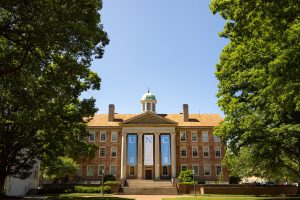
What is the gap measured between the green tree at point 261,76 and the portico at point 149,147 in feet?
76.8

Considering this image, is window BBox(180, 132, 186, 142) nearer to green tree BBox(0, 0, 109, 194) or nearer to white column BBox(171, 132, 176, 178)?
white column BBox(171, 132, 176, 178)

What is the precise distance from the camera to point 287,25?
12031 millimetres

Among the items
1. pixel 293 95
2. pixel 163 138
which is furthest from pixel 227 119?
pixel 163 138

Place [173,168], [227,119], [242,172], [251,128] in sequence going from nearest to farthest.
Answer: [251,128] → [227,119] → [242,172] → [173,168]

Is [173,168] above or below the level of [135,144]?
below

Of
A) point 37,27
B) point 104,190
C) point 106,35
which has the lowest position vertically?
point 104,190

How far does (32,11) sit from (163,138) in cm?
4183

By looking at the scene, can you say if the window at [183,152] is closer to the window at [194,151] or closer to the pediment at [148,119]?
the window at [194,151]

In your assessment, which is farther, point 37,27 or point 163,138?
point 163,138

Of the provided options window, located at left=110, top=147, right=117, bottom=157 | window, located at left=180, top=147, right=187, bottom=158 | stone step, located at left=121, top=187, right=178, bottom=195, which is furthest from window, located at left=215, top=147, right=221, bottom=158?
window, located at left=110, top=147, right=117, bottom=157

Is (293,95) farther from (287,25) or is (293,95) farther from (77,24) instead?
(77,24)

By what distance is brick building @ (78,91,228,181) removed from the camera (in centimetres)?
5144

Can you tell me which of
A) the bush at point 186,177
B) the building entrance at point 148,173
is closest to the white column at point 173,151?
the building entrance at point 148,173

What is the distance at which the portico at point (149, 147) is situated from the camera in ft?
167
